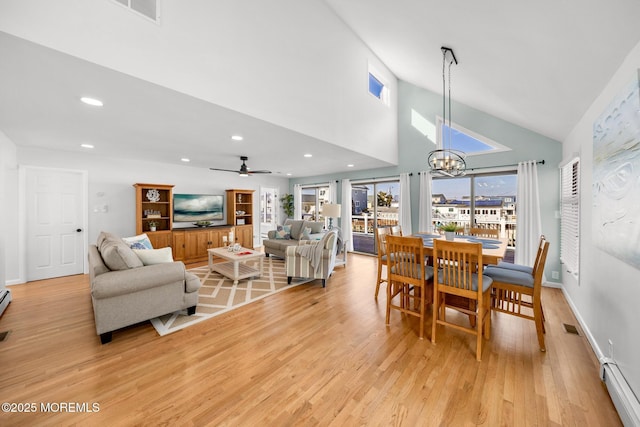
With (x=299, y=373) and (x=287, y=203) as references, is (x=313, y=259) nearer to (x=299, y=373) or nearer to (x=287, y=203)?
(x=299, y=373)

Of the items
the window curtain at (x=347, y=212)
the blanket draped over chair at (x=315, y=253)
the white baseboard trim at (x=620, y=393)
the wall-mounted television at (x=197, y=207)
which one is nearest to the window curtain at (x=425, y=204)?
the window curtain at (x=347, y=212)

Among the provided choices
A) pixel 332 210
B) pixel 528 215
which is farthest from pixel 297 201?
pixel 528 215

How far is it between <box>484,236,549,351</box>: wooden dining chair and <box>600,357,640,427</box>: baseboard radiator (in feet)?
1.43

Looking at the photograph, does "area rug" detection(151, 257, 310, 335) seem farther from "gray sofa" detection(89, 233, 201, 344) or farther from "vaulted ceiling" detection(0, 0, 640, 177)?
"vaulted ceiling" detection(0, 0, 640, 177)

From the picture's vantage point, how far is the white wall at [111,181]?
415cm

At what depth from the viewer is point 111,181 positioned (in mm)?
5207

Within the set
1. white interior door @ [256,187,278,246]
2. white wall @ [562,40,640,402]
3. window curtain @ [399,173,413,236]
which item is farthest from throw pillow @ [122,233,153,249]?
white wall @ [562,40,640,402]

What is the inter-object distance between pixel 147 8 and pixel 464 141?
17.8ft

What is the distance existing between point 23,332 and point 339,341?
3383mm

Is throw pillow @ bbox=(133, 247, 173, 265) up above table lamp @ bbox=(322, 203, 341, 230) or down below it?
below

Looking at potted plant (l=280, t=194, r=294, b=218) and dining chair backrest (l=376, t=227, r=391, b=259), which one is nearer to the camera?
dining chair backrest (l=376, t=227, r=391, b=259)

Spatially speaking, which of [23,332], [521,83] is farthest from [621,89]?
[23,332]

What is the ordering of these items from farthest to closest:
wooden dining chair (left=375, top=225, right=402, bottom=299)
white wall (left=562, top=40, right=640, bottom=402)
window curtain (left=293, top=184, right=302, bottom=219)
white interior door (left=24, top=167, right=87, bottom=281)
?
window curtain (left=293, top=184, right=302, bottom=219), white interior door (left=24, top=167, right=87, bottom=281), wooden dining chair (left=375, top=225, right=402, bottom=299), white wall (left=562, top=40, right=640, bottom=402)

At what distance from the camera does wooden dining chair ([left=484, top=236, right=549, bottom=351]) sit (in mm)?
2271
